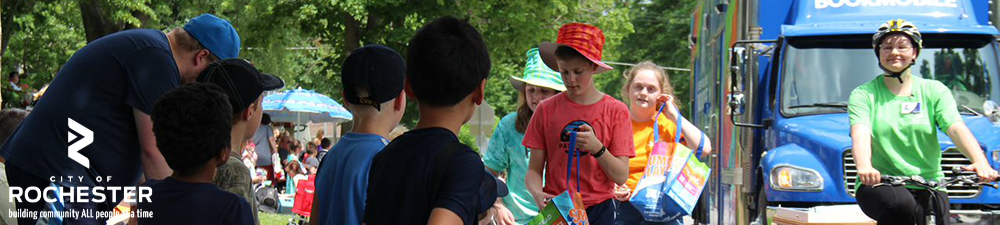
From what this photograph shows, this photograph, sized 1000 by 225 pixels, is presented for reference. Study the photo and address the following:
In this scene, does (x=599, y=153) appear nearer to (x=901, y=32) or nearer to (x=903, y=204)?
(x=903, y=204)

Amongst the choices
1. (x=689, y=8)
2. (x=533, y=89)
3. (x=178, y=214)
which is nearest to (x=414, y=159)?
(x=178, y=214)

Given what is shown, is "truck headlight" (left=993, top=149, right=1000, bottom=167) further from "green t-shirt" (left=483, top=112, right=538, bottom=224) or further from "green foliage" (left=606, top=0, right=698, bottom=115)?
"green foliage" (left=606, top=0, right=698, bottom=115)

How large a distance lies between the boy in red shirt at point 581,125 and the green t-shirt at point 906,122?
147cm

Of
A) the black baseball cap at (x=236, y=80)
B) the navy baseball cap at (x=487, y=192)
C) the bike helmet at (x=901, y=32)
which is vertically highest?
the bike helmet at (x=901, y=32)

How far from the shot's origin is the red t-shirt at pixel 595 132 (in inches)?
221

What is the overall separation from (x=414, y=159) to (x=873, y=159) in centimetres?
381

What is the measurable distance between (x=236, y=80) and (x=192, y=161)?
739 millimetres

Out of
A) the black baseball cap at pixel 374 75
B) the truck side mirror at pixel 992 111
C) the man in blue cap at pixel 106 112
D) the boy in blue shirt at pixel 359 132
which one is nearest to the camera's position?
the boy in blue shirt at pixel 359 132

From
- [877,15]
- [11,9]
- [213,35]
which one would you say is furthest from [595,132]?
[11,9]

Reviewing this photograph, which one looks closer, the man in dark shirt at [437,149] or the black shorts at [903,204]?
the man in dark shirt at [437,149]

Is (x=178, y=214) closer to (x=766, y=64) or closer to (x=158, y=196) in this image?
(x=158, y=196)

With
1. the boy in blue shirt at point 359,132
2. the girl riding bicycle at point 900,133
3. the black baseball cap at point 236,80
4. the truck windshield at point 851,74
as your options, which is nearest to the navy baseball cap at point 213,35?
the black baseball cap at point 236,80

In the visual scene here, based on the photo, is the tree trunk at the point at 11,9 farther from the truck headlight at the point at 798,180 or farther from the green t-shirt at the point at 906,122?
the green t-shirt at the point at 906,122

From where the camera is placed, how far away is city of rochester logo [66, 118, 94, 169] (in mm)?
4930
